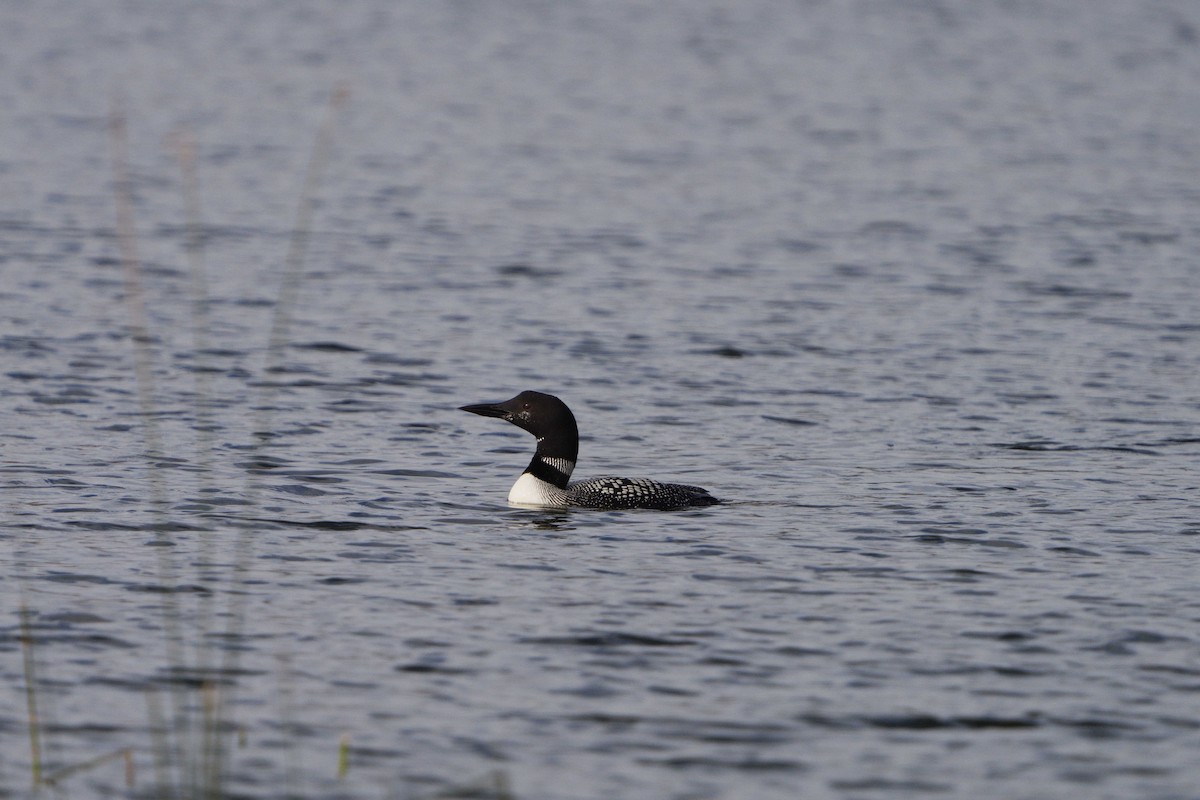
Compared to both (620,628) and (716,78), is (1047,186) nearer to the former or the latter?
(716,78)

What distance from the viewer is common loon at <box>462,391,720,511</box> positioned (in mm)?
11141

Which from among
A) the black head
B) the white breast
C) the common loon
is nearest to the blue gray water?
the common loon

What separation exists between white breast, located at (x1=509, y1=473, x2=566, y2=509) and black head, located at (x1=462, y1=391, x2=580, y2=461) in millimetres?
331

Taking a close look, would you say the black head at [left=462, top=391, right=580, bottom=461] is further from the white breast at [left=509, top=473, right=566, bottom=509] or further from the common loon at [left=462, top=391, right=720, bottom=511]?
the white breast at [left=509, top=473, right=566, bottom=509]

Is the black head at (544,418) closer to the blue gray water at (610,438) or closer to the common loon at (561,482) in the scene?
the common loon at (561,482)

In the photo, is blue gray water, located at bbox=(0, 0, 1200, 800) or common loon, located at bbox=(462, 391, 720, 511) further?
common loon, located at bbox=(462, 391, 720, 511)

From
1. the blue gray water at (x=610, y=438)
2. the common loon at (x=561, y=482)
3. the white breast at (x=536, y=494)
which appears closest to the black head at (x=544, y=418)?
→ the common loon at (x=561, y=482)

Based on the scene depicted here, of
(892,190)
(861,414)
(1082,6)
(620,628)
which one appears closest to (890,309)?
(861,414)

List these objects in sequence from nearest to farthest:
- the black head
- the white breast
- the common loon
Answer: the common loon < the white breast < the black head

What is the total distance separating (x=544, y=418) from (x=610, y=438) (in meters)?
1.85

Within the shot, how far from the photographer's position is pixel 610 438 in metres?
13.5

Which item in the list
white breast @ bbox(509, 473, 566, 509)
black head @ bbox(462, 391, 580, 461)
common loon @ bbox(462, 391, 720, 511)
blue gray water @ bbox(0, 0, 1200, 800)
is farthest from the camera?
black head @ bbox(462, 391, 580, 461)

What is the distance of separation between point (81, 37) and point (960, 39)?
18088 mm

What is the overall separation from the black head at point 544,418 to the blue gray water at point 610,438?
589 millimetres
